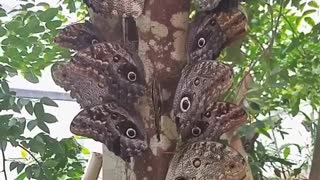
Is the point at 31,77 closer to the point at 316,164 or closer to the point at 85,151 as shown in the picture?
the point at 85,151

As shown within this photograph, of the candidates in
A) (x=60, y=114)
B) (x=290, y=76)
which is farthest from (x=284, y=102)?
(x=60, y=114)

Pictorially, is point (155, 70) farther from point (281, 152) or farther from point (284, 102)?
point (281, 152)

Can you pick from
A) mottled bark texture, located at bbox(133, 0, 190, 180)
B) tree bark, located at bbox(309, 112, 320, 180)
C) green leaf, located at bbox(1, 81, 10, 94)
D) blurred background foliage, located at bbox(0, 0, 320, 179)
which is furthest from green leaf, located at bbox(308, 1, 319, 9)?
green leaf, located at bbox(1, 81, 10, 94)

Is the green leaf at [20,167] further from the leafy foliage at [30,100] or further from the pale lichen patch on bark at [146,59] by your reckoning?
the pale lichen patch on bark at [146,59]

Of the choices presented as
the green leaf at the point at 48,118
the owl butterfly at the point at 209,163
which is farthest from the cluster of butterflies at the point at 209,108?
the green leaf at the point at 48,118

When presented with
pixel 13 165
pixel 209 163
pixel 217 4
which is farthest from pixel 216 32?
pixel 13 165

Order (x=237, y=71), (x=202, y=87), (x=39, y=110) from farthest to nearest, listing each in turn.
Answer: (x=237, y=71)
(x=39, y=110)
(x=202, y=87)
